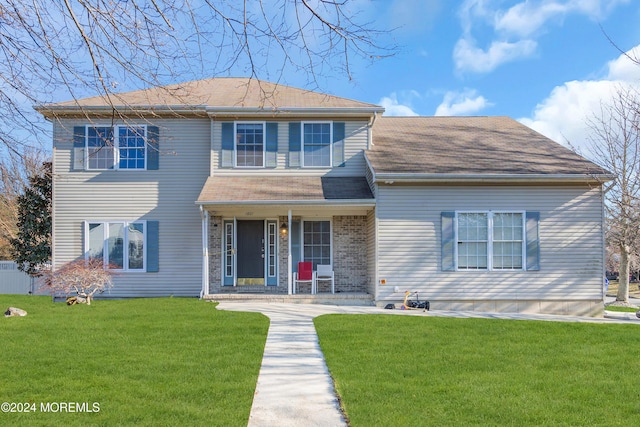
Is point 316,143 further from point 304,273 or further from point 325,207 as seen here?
point 304,273

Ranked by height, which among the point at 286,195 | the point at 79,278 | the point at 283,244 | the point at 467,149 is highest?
the point at 467,149

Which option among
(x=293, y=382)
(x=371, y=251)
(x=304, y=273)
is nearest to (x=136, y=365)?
(x=293, y=382)

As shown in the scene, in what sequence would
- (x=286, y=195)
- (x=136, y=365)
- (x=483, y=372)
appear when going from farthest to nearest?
(x=286, y=195)
(x=136, y=365)
(x=483, y=372)

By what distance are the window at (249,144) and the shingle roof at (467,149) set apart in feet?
9.63

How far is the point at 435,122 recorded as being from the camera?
58.7 feet

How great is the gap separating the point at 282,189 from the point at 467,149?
533 cm

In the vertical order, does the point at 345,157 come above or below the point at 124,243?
above

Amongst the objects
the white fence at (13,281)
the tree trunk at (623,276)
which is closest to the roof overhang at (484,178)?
the tree trunk at (623,276)

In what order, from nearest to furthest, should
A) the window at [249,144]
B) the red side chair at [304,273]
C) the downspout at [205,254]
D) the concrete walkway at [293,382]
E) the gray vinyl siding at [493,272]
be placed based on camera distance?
the concrete walkway at [293,382] < the gray vinyl siding at [493,272] < the downspout at [205,254] < the red side chair at [304,273] < the window at [249,144]

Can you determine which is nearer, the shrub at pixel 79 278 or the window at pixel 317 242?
the shrub at pixel 79 278

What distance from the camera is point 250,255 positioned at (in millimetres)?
15211

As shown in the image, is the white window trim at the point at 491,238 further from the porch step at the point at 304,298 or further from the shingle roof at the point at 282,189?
the porch step at the point at 304,298

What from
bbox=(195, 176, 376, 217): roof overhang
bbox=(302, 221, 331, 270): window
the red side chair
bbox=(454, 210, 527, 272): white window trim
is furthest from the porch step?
bbox=(454, 210, 527, 272): white window trim

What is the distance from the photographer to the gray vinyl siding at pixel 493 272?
13.2 meters
